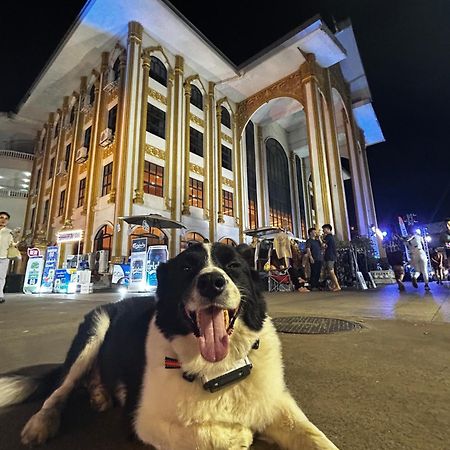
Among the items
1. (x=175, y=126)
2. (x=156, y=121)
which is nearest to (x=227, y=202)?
(x=175, y=126)

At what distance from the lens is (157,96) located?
16.6 metres

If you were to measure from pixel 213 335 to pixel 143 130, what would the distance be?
15.9m

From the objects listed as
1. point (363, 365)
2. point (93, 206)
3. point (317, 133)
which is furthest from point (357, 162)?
point (363, 365)

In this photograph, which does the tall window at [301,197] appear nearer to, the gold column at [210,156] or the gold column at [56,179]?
the gold column at [210,156]

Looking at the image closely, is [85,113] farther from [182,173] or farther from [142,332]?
[142,332]

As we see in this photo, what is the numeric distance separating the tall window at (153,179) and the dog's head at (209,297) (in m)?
14.4

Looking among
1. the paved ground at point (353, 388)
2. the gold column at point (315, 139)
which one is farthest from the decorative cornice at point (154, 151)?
the paved ground at point (353, 388)

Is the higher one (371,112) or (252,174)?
(371,112)

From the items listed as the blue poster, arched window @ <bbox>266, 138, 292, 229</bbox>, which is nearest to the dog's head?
the blue poster

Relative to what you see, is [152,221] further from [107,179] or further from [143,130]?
[143,130]

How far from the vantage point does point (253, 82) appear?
19.9 metres

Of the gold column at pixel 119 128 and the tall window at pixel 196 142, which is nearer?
the gold column at pixel 119 128

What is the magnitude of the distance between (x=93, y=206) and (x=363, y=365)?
16000 mm

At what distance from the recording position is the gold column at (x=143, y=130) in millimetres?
14445
